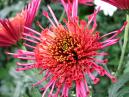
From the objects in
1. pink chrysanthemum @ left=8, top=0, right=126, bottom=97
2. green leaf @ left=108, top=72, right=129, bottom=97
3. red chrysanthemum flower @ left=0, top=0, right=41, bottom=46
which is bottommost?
green leaf @ left=108, top=72, right=129, bottom=97

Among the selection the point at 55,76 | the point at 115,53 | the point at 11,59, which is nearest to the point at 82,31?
the point at 55,76

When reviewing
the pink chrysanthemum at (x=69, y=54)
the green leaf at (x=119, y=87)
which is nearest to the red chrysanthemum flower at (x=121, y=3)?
the pink chrysanthemum at (x=69, y=54)

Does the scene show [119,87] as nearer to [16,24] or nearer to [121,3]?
[121,3]

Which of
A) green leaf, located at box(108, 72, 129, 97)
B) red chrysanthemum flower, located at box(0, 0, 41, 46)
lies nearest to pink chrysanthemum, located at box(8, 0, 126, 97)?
red chrysanthemum flower, located at box(0, 0, 41, 46)

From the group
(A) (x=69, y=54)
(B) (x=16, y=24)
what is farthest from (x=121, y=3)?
(B) (x=16, y=24)

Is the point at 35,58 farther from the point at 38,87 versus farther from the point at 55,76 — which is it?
the point at 38,87

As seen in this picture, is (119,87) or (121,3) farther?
(119,87)

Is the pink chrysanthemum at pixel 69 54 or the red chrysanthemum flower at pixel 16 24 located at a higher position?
the red chrysanthemum flower at pixel 16 24

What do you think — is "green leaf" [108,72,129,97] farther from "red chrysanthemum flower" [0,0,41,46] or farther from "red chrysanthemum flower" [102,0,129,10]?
"red chrysanthemum flower" [0,0,41,46]

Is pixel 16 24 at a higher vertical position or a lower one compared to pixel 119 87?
higher

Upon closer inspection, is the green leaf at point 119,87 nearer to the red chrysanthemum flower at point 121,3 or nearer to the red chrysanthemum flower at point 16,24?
the red chrysanthemum flower at point 121,3
